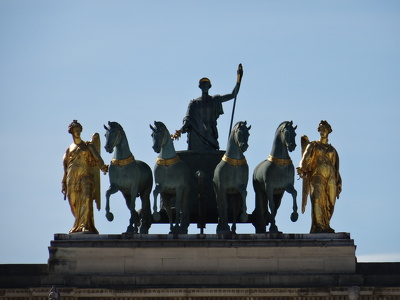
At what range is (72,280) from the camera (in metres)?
89.8

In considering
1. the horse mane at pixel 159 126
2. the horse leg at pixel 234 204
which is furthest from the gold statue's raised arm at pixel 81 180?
the horse leg at pixel 234 204

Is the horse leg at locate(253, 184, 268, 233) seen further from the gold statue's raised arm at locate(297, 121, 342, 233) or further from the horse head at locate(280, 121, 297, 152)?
the horse head at locate(280, 121, 297, 152)

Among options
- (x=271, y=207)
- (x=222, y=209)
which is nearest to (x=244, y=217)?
(x=222, y=209)

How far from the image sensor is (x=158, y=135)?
90.5 m

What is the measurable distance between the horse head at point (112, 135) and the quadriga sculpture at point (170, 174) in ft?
3.25

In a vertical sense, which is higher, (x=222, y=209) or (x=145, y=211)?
(x=145, y=211)

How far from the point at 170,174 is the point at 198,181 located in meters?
1.66

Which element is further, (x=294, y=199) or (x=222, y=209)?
(x=222, y=209)

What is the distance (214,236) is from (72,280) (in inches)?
169

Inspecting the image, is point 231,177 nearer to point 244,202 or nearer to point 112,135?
point 244,202

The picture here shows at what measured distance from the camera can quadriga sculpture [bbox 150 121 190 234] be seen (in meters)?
90.6

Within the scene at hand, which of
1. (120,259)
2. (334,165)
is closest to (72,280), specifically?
(120,259)

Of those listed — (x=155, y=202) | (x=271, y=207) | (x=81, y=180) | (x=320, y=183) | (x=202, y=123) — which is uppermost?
(x=202, y=123)

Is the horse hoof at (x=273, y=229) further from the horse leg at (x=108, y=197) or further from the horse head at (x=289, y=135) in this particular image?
the horse leg at (x=108, y=197)
